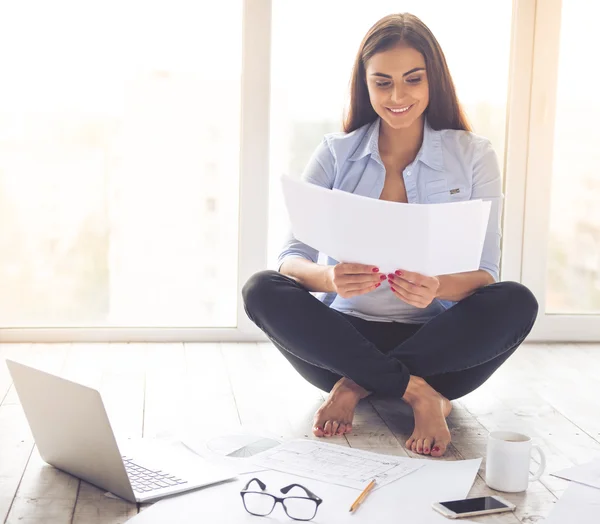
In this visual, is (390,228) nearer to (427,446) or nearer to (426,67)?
(427,446)

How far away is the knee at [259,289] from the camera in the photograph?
83.7 inches

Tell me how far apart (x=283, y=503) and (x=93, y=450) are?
0.36 metres

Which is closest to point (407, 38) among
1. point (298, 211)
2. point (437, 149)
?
point (437, 149)

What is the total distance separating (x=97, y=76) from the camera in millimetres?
3027

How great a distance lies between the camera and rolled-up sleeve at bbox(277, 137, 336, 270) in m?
2.29

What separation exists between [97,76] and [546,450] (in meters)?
1.93

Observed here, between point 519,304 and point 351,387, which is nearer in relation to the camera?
point 519,304

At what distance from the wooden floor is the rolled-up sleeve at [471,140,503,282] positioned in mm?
407

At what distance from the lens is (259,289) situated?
2.14 meters

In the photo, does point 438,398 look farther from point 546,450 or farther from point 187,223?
point 187,223

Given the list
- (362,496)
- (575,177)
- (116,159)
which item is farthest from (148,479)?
(575,177)

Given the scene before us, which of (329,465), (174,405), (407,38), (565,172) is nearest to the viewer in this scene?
(329,465)

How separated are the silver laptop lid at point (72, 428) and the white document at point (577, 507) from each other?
757 mm

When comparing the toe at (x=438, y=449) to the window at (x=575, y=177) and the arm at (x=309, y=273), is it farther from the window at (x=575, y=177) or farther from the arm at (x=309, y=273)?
the window at (x=575, y=177)
